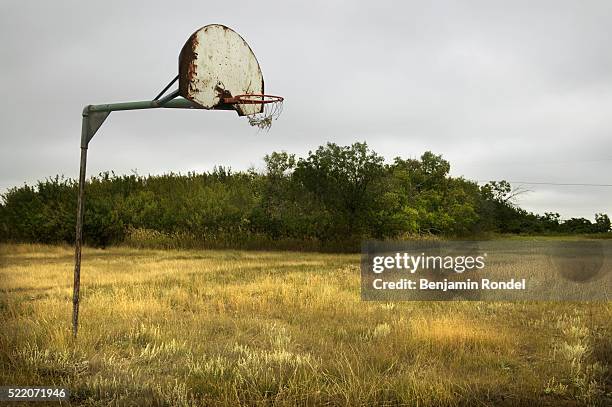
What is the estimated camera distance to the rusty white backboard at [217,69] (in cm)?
980

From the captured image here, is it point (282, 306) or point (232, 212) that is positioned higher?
point (232, 212)

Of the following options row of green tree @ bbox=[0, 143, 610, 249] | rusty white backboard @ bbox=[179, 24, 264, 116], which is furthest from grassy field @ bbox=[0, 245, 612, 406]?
row of green tree @ bbox=[0, 143, 610, 249]

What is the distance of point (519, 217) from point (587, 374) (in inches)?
2428

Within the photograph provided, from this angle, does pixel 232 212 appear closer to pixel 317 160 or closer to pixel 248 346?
pixel 317 160

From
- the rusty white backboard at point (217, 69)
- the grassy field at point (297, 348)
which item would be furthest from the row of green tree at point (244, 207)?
the rusty white backboard at point (217, 69)

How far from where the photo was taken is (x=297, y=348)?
9.59 m

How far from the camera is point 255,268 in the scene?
23953mm

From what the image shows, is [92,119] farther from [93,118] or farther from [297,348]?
[297,348]

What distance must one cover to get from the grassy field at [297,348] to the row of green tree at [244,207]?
1877 cm

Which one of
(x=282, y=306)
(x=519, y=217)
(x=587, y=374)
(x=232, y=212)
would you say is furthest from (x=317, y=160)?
(x=519, y=217)

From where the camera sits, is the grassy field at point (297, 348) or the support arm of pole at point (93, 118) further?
the support arm of pole at point (93, 118)

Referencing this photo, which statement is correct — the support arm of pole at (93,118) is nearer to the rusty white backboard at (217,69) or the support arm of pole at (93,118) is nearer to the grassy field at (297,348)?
the rusty white backboard at (217,69)

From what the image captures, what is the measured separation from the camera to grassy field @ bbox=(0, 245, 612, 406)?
7.05 m

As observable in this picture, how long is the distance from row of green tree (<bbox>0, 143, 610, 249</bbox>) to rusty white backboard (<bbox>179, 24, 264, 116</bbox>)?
2407 centimetres
